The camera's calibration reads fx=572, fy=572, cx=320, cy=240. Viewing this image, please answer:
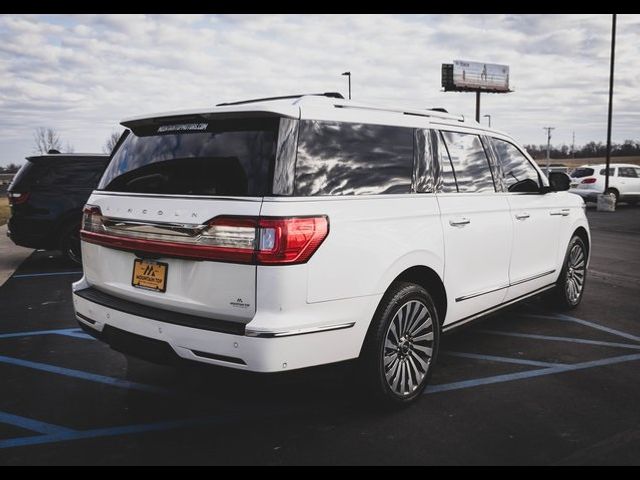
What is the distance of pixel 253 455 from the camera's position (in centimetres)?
311

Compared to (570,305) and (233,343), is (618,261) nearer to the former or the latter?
(570,305)

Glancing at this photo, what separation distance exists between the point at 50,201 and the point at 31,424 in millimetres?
6417

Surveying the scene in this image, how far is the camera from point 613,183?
867 inches

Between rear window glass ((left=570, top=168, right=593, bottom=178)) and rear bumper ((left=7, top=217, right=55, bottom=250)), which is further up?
rear window glass ((left=570, top=168, right=593, bottom=178))

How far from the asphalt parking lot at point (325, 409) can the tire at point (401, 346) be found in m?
0.14

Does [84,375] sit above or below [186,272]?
below

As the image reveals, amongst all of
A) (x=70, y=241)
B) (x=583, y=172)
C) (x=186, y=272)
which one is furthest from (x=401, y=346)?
(x=583, y=172)

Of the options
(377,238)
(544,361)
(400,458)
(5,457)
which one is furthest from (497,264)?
(5,457)

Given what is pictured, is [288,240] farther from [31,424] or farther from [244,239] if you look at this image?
[31,424]

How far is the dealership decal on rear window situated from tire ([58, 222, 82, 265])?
6.44 metres

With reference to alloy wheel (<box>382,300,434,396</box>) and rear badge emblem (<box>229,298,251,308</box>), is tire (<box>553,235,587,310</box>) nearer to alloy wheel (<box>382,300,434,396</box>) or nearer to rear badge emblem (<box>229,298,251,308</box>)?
alloy wheel (<box>382,300,434,396</box>)

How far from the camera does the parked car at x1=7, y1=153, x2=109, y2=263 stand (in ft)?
29.7

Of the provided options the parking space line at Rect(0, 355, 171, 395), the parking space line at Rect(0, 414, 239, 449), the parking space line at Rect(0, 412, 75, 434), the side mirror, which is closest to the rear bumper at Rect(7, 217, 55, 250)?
the parking space line at Rect(0, 355, 171, 395)

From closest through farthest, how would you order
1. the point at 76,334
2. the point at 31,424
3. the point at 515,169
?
1. the point at 31,424
2. the point at 515,169
3. the point at 76,334
